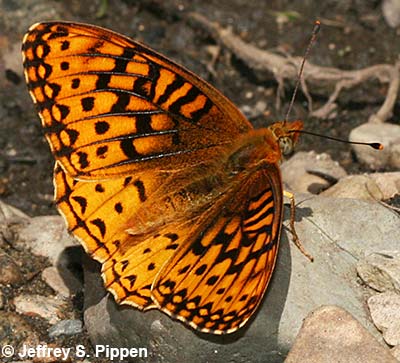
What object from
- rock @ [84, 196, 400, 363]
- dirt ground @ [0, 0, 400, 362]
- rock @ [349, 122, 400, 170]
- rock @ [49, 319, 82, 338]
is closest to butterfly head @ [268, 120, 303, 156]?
rock @ [84, 196, 400, 363]

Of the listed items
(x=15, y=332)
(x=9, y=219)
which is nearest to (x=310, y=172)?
(x=9, y=219)

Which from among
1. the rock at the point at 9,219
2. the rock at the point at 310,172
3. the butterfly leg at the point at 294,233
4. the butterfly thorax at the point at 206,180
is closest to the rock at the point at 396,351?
the butterfly leg at the point at 294,233

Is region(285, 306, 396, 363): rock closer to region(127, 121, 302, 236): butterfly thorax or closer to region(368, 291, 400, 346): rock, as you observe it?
region(368, 291, 400, 346): rock

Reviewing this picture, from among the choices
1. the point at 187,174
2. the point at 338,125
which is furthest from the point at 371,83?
the point at 187,174

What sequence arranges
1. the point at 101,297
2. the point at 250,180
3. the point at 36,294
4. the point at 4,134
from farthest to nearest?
1. the point at 4,134
2. the point at 36,294
3. the point at 101,297
4. the point at 250,180

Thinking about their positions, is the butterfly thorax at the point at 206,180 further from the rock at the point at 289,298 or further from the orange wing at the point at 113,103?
the rock at the point at 289,298

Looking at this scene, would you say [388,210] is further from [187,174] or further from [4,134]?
[4,134]

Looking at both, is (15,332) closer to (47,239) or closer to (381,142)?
(47,239)
